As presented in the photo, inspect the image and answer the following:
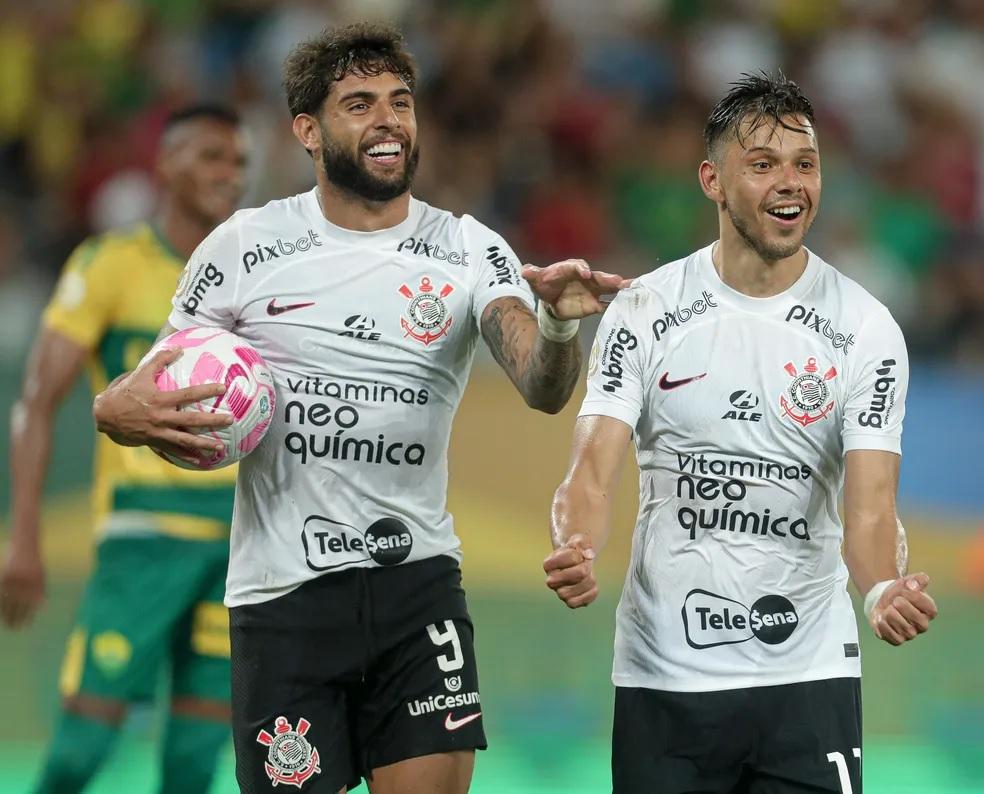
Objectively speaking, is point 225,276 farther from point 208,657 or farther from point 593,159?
point 593,159

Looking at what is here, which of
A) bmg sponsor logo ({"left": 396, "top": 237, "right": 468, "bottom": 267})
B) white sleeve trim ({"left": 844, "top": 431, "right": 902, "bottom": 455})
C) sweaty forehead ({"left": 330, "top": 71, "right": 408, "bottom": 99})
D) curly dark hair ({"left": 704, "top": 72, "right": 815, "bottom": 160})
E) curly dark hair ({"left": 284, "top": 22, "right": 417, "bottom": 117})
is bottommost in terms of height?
white sleeve trim ({"left": 844, "top": 431, "right": 902, "bottom": 455})

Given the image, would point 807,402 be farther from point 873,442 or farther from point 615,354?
point 615,354

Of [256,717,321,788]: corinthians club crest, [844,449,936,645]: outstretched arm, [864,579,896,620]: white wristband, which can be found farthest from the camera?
[256,717,321,788]: corinthians club crest

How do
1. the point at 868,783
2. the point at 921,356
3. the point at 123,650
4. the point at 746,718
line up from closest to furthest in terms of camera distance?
the point at 746,718
the point at 123,650
the point at 868,783
the point at 921,356

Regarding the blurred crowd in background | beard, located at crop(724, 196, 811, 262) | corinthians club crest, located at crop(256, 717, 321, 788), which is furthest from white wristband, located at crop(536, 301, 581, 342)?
the blurred crowd in background

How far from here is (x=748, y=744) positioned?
14.6 ft

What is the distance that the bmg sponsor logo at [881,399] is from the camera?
4504 millimetres

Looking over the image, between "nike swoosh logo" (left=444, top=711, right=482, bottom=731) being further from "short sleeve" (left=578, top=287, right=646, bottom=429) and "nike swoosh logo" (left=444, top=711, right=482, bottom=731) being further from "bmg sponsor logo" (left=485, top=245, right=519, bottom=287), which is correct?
"bmg sponsor logo" (left=485, top=245, right=519, bottom=287)

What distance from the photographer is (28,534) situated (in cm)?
637

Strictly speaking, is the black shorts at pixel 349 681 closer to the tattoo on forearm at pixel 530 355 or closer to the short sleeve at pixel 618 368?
the tattoo on forearm at pixel 530 355

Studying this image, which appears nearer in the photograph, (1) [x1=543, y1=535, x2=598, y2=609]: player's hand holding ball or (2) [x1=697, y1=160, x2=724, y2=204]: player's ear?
(1) [x1=543, y1=535, x2=598, y2=609]: player's hand holding ball

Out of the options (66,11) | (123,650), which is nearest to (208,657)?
(123,650)

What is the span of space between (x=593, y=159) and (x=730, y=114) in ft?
A: 29.3

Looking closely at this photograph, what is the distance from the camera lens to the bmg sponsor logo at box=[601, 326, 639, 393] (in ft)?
15.0
